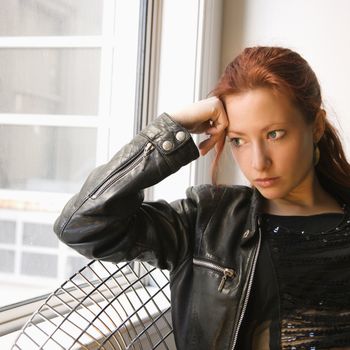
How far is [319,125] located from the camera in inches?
44.6

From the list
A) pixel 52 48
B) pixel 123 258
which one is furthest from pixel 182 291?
pixel 52 48

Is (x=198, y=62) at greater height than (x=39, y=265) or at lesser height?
greater

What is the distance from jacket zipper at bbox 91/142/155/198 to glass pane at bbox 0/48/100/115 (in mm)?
407

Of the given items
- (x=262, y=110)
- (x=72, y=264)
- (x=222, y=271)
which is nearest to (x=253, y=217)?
(x=222, y=271)

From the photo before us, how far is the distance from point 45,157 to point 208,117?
63cm

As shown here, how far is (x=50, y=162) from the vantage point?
1561mm

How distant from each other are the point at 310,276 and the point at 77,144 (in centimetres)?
90

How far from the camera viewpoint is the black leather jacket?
3.41 feet

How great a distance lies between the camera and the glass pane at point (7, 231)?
1376 millimetres

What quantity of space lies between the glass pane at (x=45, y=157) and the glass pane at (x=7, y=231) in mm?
96

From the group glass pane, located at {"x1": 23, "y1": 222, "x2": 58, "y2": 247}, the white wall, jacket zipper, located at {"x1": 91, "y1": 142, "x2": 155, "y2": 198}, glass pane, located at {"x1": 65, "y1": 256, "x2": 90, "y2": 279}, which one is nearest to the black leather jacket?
jacket zipper, located at {"x1": 91, "y1": 142, "x2": 155, "y2": 198}

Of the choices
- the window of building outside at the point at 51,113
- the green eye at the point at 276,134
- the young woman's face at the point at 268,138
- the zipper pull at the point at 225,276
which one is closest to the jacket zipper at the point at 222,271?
the zipper pull at the point at 225,276

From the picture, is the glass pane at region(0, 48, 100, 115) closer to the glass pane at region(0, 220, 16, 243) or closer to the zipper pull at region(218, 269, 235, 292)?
the glass pane at region(0, 220, 16, 243)

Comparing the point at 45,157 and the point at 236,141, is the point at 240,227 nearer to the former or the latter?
the point at 236,141
